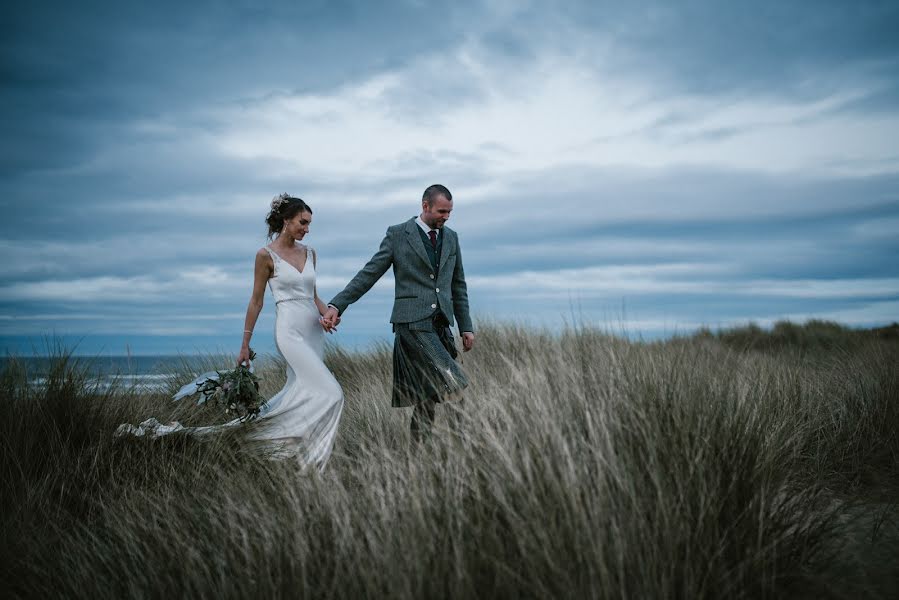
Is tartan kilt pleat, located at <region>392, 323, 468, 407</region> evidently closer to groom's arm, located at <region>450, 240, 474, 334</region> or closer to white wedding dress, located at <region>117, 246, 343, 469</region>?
groom's arm, located at <region>450, 240, 474, 334</region>

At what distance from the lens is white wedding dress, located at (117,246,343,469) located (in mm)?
5125

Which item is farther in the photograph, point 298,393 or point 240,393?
point 240,393

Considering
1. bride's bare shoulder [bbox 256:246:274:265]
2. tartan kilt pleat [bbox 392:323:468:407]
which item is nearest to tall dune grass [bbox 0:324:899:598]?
tartan kilt pleat [bbox 392:323:468:407]

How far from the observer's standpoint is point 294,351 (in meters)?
5.23

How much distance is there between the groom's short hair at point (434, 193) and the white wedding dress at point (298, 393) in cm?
126

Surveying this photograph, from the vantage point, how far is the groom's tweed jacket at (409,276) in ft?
16.6

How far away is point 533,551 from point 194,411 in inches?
202

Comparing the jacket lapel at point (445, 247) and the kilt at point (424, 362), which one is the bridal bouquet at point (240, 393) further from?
the jacket lapel at point (445, 247)

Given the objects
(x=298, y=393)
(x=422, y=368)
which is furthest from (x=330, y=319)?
(x=422, y=368)

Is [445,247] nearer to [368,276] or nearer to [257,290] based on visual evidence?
[368,276]

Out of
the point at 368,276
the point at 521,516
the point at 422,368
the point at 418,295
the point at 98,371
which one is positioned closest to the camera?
the point at 521,516

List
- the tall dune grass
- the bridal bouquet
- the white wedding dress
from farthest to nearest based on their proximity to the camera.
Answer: the bridal bouquet < the white wedding dress < the tall dune grass

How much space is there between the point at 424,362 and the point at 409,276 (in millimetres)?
715

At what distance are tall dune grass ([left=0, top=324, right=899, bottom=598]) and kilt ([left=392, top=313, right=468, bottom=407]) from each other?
0.26 metres
